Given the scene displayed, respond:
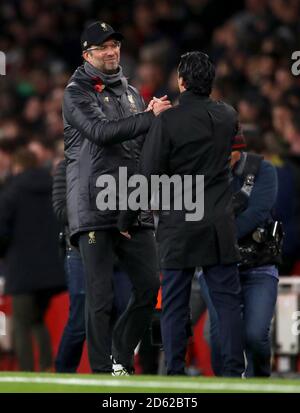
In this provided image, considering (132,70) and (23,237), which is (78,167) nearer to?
(23,237)

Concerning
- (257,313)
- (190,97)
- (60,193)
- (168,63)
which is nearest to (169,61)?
(168,63)

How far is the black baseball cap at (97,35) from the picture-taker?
9.59 meters

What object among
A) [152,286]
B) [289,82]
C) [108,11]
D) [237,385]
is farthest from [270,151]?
[108,11]

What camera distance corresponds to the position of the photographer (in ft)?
32.8

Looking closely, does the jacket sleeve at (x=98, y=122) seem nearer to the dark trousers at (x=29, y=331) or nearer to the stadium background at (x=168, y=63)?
the stadium background at (x=168, y=63)

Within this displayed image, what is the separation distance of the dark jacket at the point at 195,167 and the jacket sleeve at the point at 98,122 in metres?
0.24

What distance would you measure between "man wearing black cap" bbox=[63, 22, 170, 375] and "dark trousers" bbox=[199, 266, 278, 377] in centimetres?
53

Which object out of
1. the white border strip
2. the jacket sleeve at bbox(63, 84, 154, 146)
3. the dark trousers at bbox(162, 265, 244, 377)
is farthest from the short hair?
the white border strip

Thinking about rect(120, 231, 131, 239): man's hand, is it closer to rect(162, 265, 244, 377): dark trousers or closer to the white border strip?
rect(162, 265, 244, 377): dark trousers

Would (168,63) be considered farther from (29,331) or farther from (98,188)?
(98,188)

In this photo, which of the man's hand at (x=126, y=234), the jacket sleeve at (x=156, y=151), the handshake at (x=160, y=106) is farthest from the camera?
the man's hand at (x=126, y=234)

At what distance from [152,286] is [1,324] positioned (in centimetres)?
438

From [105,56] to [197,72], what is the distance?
841 mm

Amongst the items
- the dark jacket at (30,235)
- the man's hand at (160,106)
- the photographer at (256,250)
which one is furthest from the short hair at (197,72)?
the dark jacket at (30,235)
